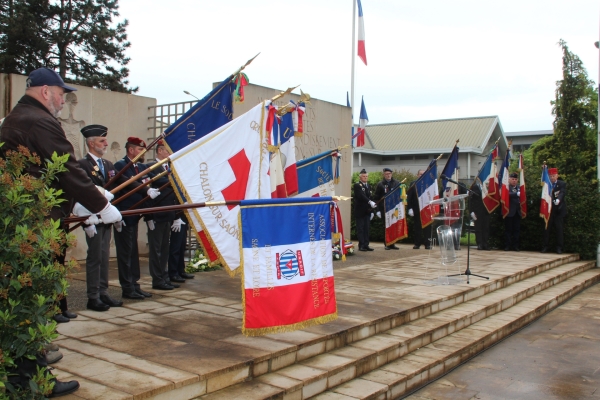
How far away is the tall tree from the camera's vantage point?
2403 centimetres

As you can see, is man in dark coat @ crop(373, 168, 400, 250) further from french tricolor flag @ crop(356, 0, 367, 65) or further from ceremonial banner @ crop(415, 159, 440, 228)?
french tricolor flag @ crop(356, 0, 367, 65)

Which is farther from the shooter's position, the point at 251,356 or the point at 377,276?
the point at 377,276

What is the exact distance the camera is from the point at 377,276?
8562 millimetres

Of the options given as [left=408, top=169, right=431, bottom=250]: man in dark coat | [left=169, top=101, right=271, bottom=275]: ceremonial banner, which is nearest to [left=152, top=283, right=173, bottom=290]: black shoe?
[left=169, top=101, right=271, bottom=275]: ceremonial banner

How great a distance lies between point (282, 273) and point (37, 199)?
7.91 ft

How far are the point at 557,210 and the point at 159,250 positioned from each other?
9911 millimetres

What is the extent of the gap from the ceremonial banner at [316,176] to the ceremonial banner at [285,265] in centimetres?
426

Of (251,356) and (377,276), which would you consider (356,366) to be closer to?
(251,356)

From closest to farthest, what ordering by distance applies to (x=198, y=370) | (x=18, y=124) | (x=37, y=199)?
(x=37, y=199), (x=18, y=124), (x=198, y=370)

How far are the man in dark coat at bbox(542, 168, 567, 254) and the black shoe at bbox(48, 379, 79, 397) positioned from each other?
12.0m

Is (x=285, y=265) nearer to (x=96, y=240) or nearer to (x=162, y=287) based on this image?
(x=96, y=240)

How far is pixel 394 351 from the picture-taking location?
5.20 meters

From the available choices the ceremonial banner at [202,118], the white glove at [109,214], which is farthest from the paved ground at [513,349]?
the ceremonial banner at [202,118]

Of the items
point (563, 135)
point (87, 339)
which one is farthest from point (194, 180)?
point (563, 135)
